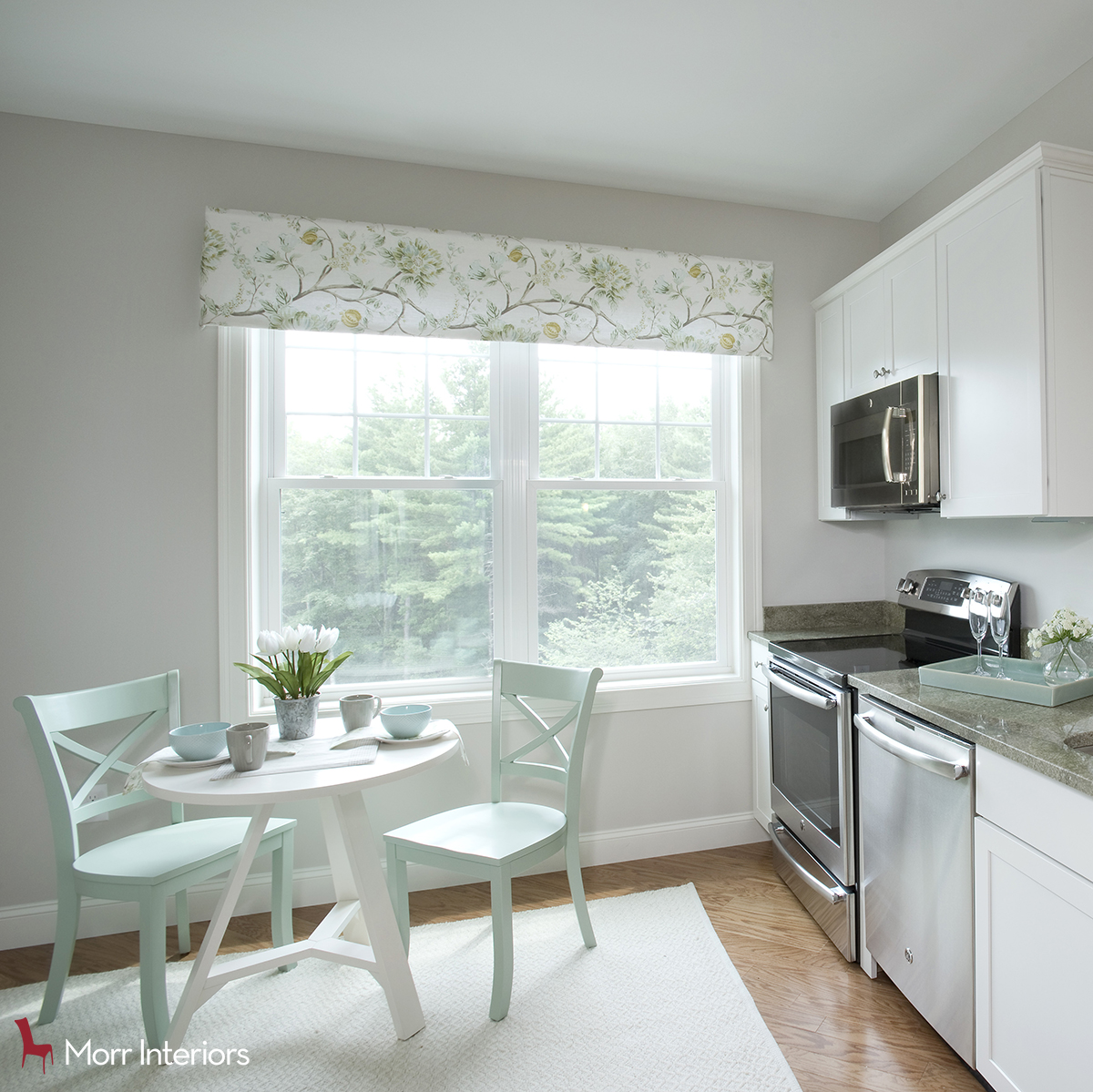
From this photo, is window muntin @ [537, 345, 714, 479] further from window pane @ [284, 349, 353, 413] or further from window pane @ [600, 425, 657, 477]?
window pane @ [284, 349, 353, 413]

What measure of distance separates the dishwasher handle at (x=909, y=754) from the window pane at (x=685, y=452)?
124 cm

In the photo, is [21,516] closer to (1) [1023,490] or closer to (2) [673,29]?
(2) [673,29]

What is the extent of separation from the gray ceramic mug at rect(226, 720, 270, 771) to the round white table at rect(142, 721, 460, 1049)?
1.6 inches

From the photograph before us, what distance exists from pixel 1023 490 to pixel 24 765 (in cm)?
319

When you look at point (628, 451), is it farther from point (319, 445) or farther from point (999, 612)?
point (999, 612)

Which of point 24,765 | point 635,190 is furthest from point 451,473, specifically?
point 24,765

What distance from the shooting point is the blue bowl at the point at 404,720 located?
1.84 meters

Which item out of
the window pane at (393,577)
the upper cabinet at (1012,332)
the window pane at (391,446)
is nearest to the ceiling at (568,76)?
the upper cabinet at (1012,332)

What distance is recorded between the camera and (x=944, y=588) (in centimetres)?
240

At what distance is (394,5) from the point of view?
1.72m

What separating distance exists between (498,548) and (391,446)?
0.58m

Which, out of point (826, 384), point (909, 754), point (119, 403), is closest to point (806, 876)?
point (909, 754)

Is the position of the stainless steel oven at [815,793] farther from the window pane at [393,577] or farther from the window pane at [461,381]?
the window pane at [461,381]

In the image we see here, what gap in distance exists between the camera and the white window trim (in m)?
2.28
